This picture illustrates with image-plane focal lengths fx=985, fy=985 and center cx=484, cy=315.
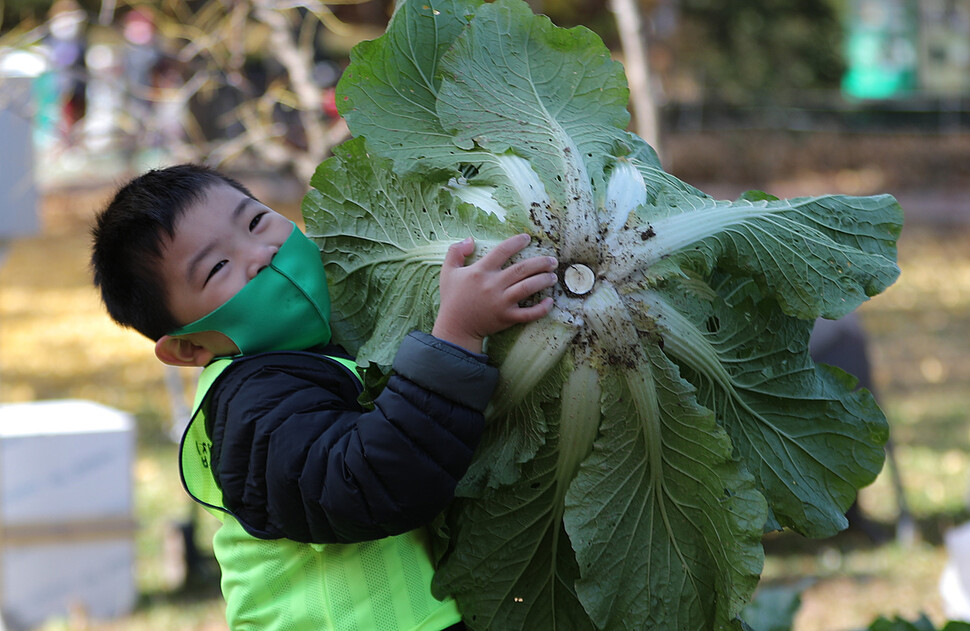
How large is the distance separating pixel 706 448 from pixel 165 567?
14.3 ft

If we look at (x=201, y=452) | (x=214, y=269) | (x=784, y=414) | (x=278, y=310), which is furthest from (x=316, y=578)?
(x=784, y=414)

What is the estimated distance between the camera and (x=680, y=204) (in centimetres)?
176

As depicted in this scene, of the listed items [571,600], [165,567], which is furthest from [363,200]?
[165,567]

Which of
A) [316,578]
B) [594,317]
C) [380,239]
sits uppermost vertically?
[594,317]

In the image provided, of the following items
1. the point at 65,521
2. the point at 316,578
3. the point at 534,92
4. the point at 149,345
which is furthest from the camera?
the point at 149,345

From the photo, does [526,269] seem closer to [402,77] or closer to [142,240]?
A: [402,77]

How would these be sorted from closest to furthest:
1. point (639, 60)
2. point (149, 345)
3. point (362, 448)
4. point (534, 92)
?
1. point (362, 448)
2. point (534, 92)
3. point (639, 60)
4. point (149, 345)

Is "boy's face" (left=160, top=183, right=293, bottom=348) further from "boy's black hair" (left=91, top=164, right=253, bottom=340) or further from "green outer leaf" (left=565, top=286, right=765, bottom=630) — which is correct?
"green outer leaf" (left=565, top=286, right=765, bottom=630)

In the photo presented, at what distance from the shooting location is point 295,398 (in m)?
1.67

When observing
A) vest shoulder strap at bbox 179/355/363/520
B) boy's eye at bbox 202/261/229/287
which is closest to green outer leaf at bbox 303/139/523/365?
vest shoulder strap at bbox 179/355/363/520

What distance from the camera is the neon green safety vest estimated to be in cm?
176

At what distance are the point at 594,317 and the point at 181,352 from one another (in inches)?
32.9

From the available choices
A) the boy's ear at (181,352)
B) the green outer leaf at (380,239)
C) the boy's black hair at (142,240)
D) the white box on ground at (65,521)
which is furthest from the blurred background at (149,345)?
the green outer leaf at (380,239)

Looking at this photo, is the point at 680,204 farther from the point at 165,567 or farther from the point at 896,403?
the point at 896,403
